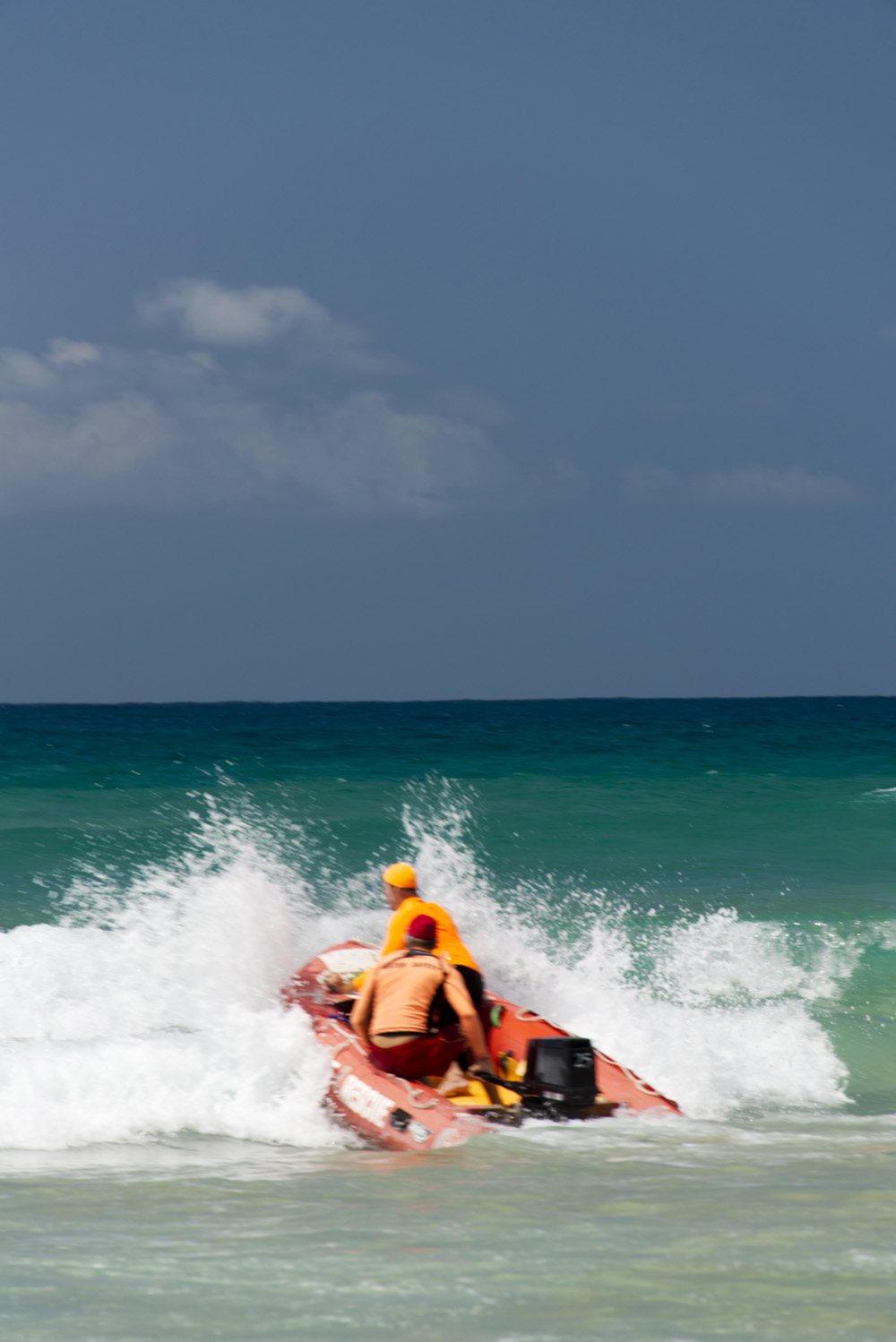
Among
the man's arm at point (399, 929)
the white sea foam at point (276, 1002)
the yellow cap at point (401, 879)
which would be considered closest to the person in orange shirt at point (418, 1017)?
the white sea foam at point (276, 1002)

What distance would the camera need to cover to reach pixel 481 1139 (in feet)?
17.3

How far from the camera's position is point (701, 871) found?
45.9ft

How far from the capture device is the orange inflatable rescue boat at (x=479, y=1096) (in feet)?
17.8

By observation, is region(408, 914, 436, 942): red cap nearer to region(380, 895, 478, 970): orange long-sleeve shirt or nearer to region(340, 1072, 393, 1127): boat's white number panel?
region(380, 895, 478, 970): orange long-sleeve shirt

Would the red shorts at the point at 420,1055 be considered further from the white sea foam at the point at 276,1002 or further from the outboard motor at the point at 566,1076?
the outboard motor at the point at 566,1076

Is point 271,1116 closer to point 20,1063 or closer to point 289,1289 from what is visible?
point 20,1063

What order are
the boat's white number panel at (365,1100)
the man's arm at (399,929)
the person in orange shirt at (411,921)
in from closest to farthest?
the boat's white number panel at (365,1100), the person in orange shirt at (411,921), the man's arm at (399,929)

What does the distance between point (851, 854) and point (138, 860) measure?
8.68 metres

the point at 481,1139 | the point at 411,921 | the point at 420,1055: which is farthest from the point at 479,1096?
the point at 411,921

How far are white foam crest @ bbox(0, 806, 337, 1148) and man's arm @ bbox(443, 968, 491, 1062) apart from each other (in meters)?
0.72

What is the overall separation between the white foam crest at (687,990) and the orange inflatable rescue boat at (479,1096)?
28.7 inches

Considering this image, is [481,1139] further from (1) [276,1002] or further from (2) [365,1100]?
(1) [276,1002]

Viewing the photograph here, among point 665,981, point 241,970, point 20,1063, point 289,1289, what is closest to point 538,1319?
point 289,1289

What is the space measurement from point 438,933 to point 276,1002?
3.93 feet
